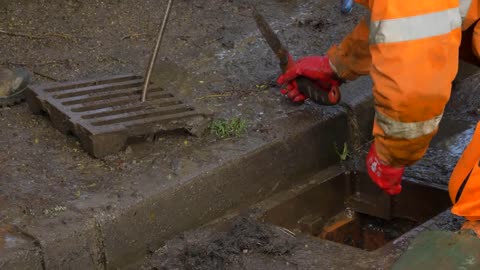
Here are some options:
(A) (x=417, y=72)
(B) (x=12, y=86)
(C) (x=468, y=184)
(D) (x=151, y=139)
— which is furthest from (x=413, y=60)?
(B) (x=12, y=86)

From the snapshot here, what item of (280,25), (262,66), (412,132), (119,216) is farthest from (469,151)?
(280,25)

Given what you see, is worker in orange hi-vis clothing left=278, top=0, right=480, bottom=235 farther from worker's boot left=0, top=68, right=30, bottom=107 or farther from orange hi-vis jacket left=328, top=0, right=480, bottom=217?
worker's boot left=0, top=68, right=30, bottom=107

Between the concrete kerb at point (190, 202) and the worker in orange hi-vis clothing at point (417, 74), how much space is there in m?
0.62

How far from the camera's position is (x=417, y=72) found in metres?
3.03

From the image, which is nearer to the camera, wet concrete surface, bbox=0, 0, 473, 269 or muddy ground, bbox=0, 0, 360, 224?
wet concrete surface, bbox=0, 0, 473, 269

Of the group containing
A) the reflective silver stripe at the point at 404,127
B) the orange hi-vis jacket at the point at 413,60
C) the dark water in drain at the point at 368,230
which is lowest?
the dark water in drain at the point at 368,230

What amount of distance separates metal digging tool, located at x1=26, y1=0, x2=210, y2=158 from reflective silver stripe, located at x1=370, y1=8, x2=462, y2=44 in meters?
1.14

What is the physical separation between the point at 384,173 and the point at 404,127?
382 mm

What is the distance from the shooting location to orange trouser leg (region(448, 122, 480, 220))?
10.3 feet

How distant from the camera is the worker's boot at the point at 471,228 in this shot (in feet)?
10.5

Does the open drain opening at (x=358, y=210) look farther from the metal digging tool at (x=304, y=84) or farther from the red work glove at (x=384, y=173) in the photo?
the red work glove at (x=384, y=173)

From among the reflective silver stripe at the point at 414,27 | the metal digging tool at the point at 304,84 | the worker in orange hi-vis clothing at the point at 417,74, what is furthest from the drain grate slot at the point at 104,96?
the reflective silver stripe at the point at 414,27

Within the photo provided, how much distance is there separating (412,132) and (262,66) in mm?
1572

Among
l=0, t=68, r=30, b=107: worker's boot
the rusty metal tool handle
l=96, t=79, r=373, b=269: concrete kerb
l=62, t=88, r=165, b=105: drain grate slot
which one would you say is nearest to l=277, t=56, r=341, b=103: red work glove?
the rusty metal tool handle
